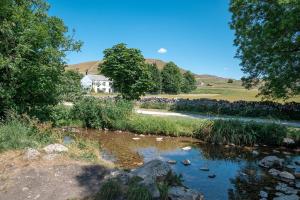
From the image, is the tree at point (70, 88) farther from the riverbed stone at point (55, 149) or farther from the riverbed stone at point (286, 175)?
the riverbed stone at point (286, 175)

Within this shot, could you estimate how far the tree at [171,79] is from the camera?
8031 cm

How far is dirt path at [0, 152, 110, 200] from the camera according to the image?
8.02m

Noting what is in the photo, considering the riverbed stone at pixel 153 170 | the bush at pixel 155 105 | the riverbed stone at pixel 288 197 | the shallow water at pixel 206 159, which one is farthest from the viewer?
the bush at pixel 155 105

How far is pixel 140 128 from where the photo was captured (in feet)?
70.6

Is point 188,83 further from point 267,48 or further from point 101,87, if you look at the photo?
point 267,48

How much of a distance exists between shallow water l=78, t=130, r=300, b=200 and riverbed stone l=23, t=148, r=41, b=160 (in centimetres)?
371

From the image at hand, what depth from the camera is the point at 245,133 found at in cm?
1828

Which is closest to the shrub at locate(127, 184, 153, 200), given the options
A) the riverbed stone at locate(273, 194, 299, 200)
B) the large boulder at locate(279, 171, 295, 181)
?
the riverbed stone at locate(273, 194, 299, 200)

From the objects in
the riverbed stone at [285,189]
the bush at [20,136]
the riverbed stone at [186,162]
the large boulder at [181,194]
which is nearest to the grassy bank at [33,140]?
the bush at [20,136]

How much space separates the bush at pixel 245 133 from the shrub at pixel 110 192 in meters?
11.8

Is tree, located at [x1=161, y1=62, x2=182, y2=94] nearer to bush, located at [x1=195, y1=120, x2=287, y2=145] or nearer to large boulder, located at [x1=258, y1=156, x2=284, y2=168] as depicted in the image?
bush, located at [x1=195, y1=120, x2=287, y2=145]

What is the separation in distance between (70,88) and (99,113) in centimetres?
653

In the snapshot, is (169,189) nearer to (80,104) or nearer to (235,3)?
(80,104)

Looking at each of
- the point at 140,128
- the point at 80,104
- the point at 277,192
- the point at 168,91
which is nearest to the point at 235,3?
the point at 140,128
